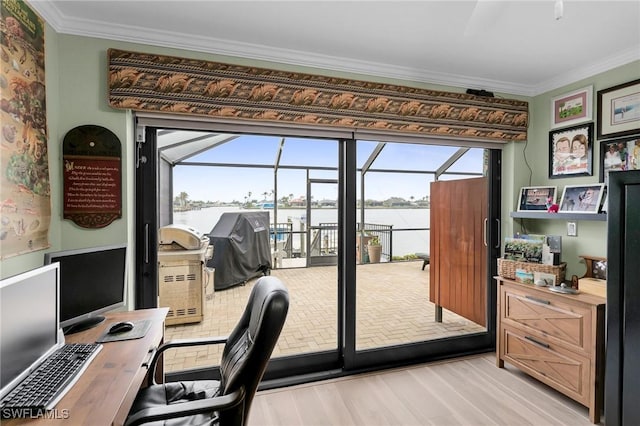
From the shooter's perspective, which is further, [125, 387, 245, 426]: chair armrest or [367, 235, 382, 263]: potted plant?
[367, 235, 382, 263]: potted plant

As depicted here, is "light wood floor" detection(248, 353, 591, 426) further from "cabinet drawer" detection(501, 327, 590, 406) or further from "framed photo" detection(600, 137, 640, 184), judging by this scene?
"framed photo" detection(600, 137, 640, 184)

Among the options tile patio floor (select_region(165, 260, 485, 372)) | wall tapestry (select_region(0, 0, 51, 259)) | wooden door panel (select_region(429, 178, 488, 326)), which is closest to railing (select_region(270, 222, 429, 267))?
tile patio floor (select_region(165, 260, 485, 372))

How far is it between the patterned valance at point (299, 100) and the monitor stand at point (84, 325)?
1244 mm

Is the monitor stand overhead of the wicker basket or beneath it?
beneath

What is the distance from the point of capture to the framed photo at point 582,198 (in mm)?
2333

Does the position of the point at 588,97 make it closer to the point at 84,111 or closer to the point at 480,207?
the point at 480,207

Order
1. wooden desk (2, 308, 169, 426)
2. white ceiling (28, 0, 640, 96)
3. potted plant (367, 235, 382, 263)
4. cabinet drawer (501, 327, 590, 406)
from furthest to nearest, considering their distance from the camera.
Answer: potted plant (367, 235, 382, 263) < cabinet drawer (501, 327, 590, 406) < white ceiling (28, 0, 640, 96) < wooden desk (2, 308, 169, 426)

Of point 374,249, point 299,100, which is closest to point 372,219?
point 374,249

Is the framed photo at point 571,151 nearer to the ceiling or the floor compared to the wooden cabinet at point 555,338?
nearer to the ceiling

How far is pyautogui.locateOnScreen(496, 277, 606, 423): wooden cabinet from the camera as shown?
2029mm

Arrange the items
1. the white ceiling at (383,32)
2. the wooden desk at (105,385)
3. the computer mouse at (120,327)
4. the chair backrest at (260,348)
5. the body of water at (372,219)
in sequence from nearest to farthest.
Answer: the wooden desk at (105,385) → the chair backrest at (260,348) → the computer mouse at (120,327) → the white ceiling at (383,32) → the body of water at (372,219)

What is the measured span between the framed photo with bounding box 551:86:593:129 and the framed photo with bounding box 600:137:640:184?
0.28 metres

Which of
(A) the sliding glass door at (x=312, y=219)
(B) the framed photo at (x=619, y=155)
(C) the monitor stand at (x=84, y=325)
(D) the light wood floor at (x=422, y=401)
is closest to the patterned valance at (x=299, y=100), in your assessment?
(A) the sliding glass door at (x=312, y=219)

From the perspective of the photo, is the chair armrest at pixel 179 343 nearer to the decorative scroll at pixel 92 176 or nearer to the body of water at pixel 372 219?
the decorative scroll at pixel 92 176
